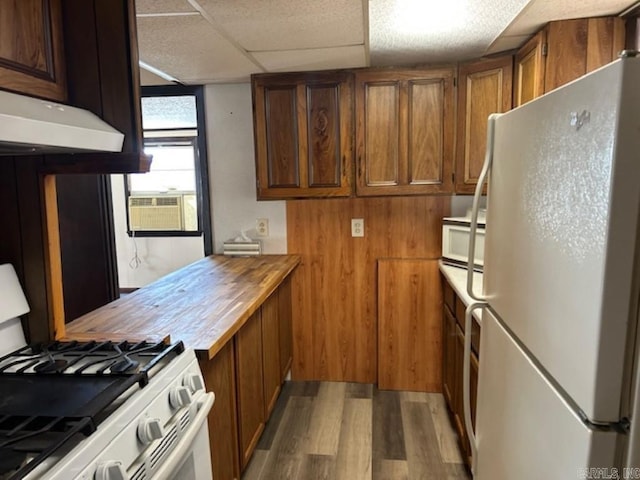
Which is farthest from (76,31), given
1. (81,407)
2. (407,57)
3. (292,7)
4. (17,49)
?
(407,57)

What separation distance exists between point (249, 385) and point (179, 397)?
2.97ft

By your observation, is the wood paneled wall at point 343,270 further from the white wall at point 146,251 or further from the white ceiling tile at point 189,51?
the white wall at point 146,251

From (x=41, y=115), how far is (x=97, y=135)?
167 millimetres

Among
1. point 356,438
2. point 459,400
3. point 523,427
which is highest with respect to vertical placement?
point 523,427

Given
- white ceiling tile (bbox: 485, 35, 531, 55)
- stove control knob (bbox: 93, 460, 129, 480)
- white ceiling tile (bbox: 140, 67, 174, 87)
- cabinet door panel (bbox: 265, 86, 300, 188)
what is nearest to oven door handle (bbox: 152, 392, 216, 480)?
stove control knob (bbox: 93, 460, 129, 480)

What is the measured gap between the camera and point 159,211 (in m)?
5.39

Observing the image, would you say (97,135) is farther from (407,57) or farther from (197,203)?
(197,203)

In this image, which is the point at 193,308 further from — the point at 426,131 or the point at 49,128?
the point at 426,131

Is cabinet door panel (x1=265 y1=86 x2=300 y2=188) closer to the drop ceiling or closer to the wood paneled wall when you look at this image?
the drop ceiling

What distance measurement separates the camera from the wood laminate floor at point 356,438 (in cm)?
216

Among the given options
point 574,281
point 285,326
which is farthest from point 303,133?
point 574,281

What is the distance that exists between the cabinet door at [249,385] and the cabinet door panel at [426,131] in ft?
4.29

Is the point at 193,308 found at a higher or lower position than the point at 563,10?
lower

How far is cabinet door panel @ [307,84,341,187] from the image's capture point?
2645mm
